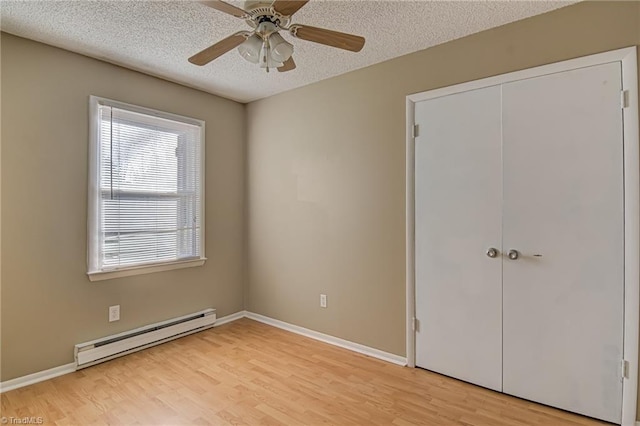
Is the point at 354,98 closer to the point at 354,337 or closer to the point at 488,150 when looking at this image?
the point at 488,150

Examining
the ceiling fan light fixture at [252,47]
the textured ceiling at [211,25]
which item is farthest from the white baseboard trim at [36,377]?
the ceiling fan light fixture at [252,47]

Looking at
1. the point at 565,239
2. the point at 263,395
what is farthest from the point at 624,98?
the point at 263,395

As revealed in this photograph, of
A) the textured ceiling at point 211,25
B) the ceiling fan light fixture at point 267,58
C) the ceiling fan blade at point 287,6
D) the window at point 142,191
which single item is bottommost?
the window at point 142,191

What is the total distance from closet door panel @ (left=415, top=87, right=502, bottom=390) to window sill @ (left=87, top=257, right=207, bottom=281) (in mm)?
2259

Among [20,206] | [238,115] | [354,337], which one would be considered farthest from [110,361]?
[238,115]

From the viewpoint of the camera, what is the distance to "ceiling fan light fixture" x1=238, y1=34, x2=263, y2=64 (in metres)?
1.76

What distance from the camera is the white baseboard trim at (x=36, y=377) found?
2.28 meters

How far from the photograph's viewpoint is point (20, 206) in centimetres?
236

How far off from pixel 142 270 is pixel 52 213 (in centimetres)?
84

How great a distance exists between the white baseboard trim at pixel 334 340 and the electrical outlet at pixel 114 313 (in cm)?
141

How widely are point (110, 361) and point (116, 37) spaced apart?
8.39ft

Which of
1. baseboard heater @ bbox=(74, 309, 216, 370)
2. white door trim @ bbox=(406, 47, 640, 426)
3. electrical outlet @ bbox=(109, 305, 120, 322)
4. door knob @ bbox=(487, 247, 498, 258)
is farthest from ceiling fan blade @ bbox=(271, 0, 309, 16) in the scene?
baseboard heater @ bbox=(74, 309, 216, 370)

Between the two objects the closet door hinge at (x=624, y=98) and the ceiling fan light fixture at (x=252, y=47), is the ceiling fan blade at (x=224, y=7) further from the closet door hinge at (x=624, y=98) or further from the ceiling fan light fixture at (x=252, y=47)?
the closet door hinge at (x=624, y=98)

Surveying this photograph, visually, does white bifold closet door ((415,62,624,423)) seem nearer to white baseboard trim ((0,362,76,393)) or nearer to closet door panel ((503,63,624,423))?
closet door panel ((503,63,624,423))
